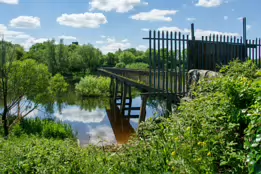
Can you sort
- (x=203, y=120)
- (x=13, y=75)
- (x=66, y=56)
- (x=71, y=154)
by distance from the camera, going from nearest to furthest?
1. (x=203, y=120)
2. (x=71, y=154)
3. (x=13, y=75)
4. (x=66, y=56)

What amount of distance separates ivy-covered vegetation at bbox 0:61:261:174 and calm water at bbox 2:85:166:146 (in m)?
5.22

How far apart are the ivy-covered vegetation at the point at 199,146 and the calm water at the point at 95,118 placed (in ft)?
17.1

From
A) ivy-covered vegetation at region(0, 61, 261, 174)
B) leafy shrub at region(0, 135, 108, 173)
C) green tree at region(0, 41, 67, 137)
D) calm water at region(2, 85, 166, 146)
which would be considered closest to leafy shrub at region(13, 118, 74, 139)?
calm water at region(2, 85, 166, 146)

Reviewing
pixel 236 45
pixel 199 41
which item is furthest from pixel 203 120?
pixel 236 45

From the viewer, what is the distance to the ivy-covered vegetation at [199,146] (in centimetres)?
223

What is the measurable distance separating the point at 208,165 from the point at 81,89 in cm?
2412

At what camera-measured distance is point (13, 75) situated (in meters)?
12.0

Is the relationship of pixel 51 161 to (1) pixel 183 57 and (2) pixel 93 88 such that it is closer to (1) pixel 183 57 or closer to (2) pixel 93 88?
(1) pixel 183 57

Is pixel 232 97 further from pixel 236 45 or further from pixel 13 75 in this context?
pixel 13 75

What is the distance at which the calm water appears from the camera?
37.1 feet

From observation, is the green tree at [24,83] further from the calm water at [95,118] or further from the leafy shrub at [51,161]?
the leafy shrub at [51,161]

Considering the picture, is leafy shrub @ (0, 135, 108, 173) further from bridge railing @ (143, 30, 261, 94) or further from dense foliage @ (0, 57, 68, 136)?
dense foliage @ (0, 57, 68, 136)

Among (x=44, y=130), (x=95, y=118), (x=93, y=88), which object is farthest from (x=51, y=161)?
(x=93, y=88)

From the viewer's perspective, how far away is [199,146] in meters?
2.56
